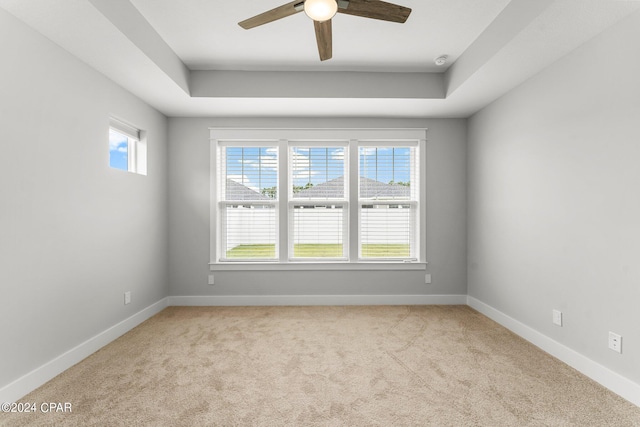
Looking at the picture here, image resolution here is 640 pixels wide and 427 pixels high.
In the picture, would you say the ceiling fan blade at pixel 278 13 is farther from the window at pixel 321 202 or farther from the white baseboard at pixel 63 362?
the white baseboard at pixel 63 362

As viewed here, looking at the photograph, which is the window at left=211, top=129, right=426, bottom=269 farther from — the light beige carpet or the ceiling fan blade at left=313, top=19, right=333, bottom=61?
the ceiling fan blade at left=313, top=19, right=333, bottom=61

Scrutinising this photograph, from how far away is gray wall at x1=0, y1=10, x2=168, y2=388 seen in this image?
1.97m

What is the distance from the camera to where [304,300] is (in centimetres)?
405

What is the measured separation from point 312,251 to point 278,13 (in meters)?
2.87

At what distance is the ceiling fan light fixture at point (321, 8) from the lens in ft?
5.48

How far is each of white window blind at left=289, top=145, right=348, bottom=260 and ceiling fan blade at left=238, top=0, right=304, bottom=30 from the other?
7.26ft

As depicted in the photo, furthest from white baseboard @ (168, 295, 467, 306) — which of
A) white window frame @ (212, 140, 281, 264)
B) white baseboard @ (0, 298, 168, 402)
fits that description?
white baseboard @ (0, 298, 168, 402)

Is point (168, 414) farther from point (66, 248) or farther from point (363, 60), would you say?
point (363, 60)

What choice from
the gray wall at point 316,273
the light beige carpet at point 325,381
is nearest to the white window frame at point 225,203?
the gray wall at point 316,273

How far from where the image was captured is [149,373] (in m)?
2.33

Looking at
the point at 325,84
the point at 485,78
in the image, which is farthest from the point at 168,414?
the point at 485,78

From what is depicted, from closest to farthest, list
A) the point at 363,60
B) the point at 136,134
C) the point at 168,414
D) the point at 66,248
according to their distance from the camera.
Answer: the point at 168,414 < the point at 66,248 < the point at 363,60 < the point at 136,134

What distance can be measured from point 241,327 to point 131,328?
44.2 inches

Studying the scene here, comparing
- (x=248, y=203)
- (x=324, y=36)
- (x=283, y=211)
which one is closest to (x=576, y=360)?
(x=324, y=36)
